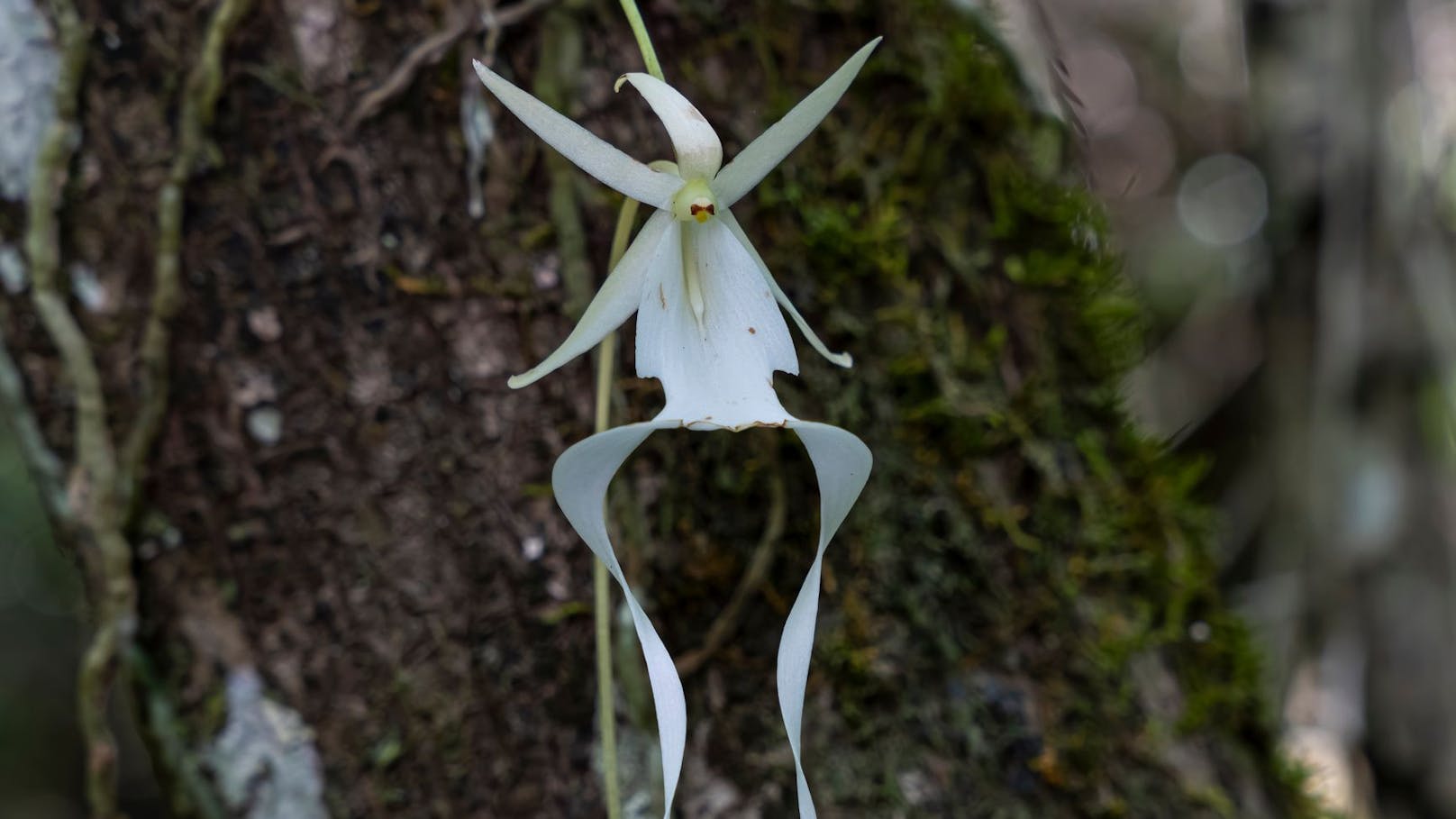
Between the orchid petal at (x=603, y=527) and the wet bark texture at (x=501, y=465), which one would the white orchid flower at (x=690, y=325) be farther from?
the wet bark texture at (x=501, y=465)

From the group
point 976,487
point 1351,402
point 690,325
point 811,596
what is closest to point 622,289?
point 690,325

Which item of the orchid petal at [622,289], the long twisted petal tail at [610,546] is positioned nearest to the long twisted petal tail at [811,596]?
the long twisted petal tail at [610,546]

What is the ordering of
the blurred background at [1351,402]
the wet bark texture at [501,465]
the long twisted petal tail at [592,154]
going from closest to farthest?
the long twisted petal tail at [592,154] → the wet bark texture at [501,465] → the blurred background at [1351,402]

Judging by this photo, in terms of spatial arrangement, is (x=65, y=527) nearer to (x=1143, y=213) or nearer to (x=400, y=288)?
(x=400, y=288)

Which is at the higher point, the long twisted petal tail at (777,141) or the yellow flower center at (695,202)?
the long twisted petal tail at (777,141)

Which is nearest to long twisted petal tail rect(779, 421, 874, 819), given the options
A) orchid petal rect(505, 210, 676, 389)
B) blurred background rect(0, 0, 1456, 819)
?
orchid petal rect(505, 210, 676, 389)

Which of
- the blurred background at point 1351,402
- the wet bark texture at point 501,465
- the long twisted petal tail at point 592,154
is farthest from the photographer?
the blurred background at point 1351,402

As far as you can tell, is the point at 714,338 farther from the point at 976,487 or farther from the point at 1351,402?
the point at 1351,402
